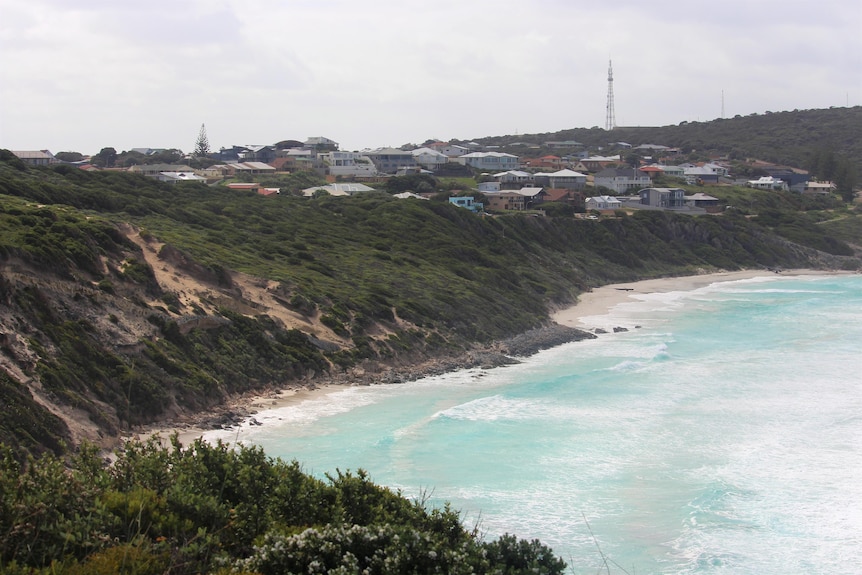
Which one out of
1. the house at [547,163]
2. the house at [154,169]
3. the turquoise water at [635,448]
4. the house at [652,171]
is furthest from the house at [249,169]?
the turquoise water at [635,448]

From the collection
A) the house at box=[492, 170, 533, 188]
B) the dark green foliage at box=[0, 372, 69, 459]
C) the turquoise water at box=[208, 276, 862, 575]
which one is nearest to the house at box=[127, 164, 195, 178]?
the house at box=[492, 170, 533, 188]

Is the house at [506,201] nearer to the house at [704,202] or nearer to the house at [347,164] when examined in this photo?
the house at [347,164]

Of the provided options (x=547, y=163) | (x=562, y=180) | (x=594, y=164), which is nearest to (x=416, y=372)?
(x=562, y=180)

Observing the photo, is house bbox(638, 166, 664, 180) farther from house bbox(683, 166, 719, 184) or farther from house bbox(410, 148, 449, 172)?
house bbox(410, 148, 449, 172)

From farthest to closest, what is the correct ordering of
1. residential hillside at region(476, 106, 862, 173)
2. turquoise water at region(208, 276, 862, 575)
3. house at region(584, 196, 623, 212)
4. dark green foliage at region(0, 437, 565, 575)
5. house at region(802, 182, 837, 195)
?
residential hillside at region(476, 106, 862, 173) → house at region(802, 182, 837, 195) → house at region(584, 196, 623, 212) → turquoise water at region(208, 276, 862, 575) → dark green foliage at region(0, 437, 565, 575)

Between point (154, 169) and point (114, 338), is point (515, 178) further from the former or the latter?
point (114, 338)

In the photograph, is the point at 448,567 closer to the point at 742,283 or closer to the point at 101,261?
the point at 101,261

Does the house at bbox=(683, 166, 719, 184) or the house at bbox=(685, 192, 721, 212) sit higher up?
the house at bbox=(683, 166, 719, 184)
